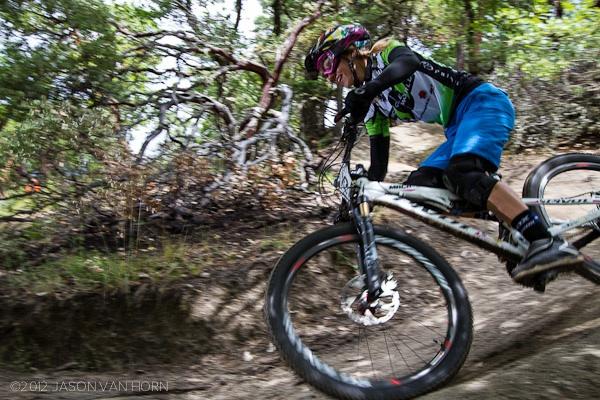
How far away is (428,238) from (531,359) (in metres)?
2.53

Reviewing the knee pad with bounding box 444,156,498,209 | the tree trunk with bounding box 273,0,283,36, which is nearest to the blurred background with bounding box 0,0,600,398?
the knee pad with bounding box 444,156,498,209

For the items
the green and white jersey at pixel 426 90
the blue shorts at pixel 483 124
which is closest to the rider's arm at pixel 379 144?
the green and white jersey at pixel 426 90

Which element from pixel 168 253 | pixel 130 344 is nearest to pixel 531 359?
pixel 130 344

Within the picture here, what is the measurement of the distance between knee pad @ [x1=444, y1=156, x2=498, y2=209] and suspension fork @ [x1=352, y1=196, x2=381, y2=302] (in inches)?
20.3

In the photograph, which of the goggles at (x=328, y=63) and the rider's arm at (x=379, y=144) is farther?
the rider's arm at (x=379, y=144)

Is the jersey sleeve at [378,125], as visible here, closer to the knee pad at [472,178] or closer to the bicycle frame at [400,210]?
the bicycle frame at [400,210]

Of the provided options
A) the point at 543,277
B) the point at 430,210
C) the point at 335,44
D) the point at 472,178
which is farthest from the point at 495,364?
the point at 335,44

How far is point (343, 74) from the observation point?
9.18 ft

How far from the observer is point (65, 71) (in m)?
4.66

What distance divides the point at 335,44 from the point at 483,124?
0.92 m

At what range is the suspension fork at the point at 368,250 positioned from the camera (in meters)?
2.35

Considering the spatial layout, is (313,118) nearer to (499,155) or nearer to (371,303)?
(499,155)

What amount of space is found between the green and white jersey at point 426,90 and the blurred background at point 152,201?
1.41 m

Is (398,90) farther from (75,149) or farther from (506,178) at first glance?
(506,178)
